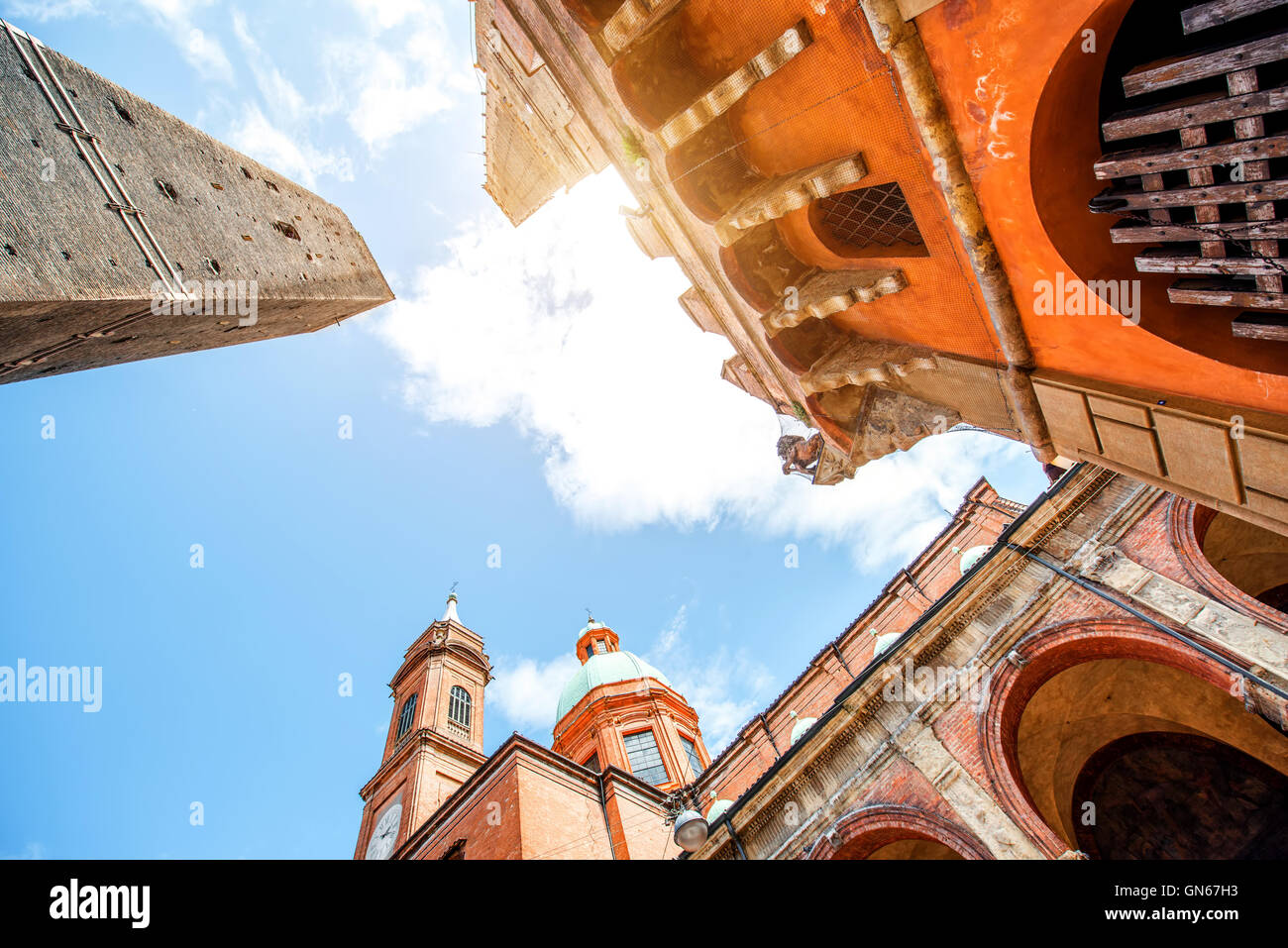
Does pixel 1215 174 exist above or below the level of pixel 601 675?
below

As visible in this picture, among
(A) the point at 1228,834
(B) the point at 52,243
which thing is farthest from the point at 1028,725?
(B) the point at 52,243

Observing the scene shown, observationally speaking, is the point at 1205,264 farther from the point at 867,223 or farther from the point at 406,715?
the point at 406,715

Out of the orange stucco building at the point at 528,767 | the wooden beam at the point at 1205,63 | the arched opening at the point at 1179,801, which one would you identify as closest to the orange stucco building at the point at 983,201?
the wooden beam at the point at 1205,63

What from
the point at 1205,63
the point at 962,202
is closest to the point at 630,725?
the point at 962,202

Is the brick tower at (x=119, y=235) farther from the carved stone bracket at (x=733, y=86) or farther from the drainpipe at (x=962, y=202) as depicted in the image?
the drainpipe at (x=962, y=202)

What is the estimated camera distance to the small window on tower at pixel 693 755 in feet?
87.1

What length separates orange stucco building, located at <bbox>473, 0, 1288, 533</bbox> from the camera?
12.3ft

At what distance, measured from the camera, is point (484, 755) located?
2645cm

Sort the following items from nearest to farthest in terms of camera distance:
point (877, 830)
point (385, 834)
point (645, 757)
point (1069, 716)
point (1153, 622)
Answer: point (1153, 622) → point (877, 830) → point (1069, 716) → point (385, 834) → point (645, 757)

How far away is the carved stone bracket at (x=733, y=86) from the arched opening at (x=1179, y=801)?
1367 centimetres

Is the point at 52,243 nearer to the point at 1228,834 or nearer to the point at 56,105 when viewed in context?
the point at 56,105

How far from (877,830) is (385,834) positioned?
19001mm

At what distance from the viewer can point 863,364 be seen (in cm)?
780
